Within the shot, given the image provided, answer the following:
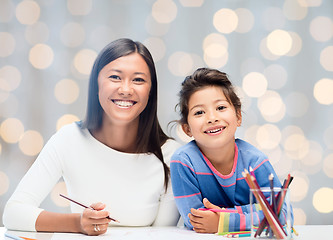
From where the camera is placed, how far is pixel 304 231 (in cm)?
111

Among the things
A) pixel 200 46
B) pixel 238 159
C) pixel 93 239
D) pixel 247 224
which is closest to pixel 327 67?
pixel 200 46

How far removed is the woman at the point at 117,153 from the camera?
127 cm

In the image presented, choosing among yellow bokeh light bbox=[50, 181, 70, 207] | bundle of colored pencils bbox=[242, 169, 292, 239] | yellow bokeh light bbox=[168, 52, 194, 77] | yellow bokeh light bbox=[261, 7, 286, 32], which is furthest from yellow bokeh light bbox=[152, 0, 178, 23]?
bundle of colored pencils bbox=[242, 169, 292, 239]

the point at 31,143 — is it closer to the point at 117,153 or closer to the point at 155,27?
the point at 117,153

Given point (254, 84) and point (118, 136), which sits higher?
point (254, 84)

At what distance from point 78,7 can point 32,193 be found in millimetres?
886

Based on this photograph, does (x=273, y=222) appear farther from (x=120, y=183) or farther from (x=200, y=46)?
(x=200, y=46)

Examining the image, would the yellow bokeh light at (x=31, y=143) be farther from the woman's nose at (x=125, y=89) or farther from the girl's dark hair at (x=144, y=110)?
the woman's nose at (x=125, y=89)

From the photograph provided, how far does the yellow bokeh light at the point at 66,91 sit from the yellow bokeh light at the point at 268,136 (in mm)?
787

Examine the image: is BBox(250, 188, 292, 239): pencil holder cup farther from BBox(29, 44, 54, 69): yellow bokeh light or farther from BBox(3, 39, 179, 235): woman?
BBox(29, 44, 54, 69): yellow bokeh light

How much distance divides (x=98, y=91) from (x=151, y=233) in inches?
18.8

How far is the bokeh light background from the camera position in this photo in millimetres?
1756

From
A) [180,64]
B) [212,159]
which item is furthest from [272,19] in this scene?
[212,159]

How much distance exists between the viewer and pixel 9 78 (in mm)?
1753
